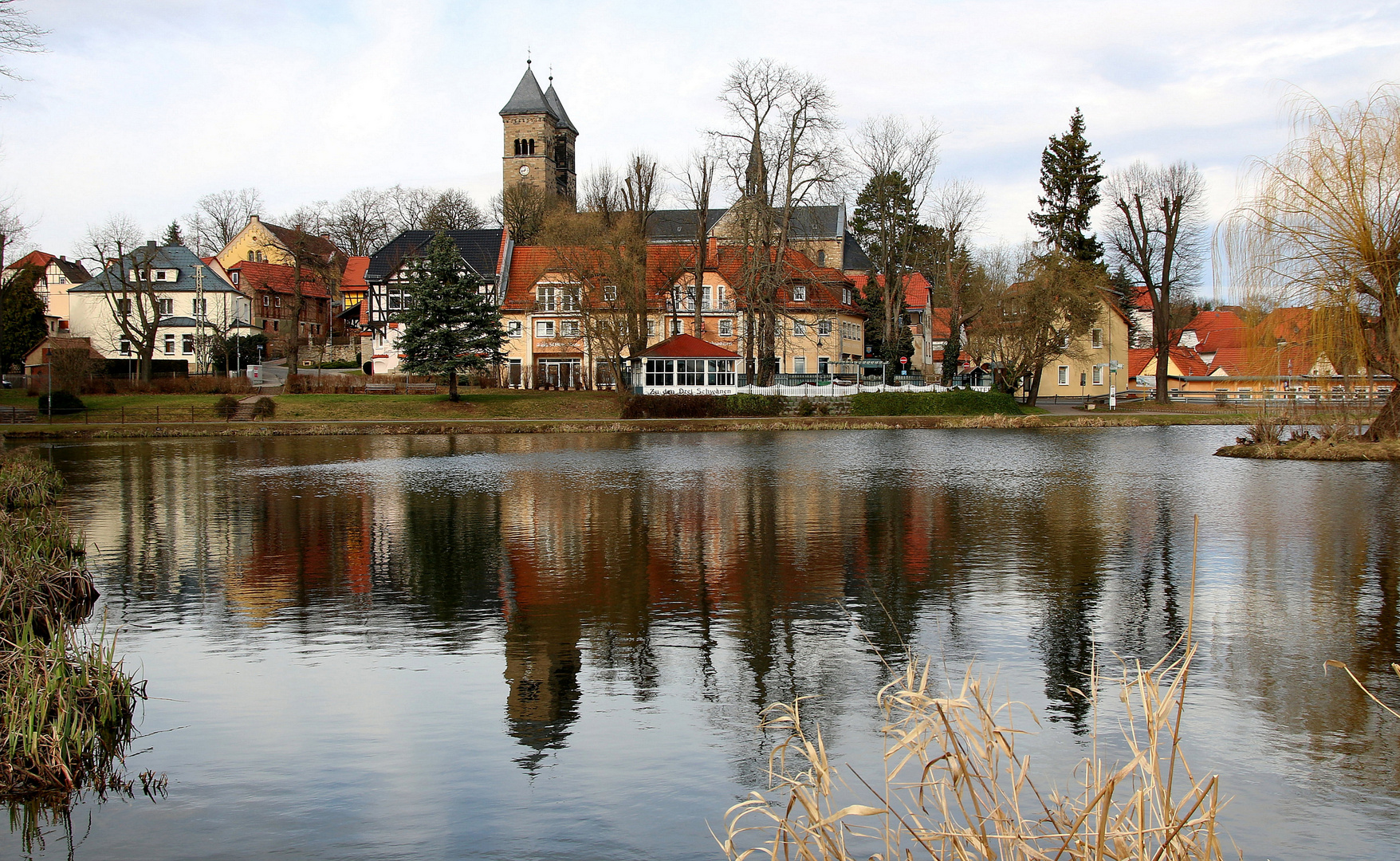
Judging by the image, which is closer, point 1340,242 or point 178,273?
point 1340,242

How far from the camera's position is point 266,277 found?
87062mm

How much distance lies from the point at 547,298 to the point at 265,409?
69.0ft

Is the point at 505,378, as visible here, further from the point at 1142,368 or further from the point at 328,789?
the point at 328,789

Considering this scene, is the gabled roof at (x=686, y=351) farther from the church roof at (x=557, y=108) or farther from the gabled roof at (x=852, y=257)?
the church roof at (x=557, y=108)

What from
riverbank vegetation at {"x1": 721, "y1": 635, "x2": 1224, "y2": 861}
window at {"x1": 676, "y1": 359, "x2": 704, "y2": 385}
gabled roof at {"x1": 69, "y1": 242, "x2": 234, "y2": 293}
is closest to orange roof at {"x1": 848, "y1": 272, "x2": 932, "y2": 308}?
window at {"x1": 676, "y1": 359, "x2": 704, "y2": 385}

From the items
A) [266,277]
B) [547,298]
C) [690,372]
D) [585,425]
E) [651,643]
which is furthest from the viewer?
[266,277]

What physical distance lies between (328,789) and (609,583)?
5.59m

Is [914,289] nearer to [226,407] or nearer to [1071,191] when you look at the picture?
[1071,191]

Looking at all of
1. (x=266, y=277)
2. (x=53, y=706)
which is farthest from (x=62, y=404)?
(x=53, y=706)

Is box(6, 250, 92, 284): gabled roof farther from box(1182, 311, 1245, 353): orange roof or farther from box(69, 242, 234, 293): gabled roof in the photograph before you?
box(1182, 311, 1245, 353): orange roof

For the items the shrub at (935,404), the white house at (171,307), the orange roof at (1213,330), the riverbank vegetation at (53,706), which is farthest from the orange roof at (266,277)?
the riverbank vegetation at (53,706)

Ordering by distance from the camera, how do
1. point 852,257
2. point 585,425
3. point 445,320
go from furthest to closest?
point 852,257
point 445,320
point 585,425

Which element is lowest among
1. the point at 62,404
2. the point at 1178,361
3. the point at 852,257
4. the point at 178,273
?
the point at 62,404

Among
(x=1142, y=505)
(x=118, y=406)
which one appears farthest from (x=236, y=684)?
(x=118, y=406)
